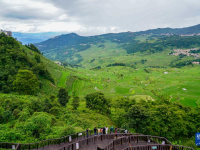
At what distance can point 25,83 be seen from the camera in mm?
48438

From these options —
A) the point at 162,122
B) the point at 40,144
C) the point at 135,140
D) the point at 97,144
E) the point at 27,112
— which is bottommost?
the point at 162,122

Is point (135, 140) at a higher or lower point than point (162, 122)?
higher

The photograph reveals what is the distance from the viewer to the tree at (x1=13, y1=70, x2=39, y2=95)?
156 ft

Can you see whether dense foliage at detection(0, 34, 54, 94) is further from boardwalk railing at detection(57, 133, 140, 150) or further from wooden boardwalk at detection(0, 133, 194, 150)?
boardwalk railing at detection(57, 133, 140, 150)

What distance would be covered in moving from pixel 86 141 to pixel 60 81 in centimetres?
7219

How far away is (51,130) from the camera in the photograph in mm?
24703

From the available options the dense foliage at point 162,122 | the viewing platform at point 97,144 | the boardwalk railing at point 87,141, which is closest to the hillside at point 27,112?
the viewing platform at point 97,144

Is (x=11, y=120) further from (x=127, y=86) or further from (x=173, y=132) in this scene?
(x=127, y=86)

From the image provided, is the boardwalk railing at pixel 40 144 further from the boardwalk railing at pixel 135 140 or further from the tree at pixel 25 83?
the tree at pixel 25 83

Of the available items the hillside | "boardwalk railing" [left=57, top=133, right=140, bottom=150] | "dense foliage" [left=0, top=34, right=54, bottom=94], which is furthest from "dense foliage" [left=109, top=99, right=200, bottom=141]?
Result: "dense foliage" [left=0, top=34, right=54, bottom=94]

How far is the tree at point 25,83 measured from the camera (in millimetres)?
47656

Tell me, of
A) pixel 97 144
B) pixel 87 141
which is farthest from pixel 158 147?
pixel 87 141

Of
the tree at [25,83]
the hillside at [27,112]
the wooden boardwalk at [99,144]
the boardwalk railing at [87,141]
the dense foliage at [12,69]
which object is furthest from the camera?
the dense foliage at [12,69]

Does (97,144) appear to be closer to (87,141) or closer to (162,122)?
(87,141)
